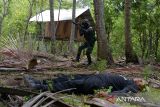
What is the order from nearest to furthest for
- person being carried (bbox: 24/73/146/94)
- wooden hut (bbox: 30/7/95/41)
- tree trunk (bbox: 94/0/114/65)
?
1. person being carried (bbox: 24/73/146/94)
2. tree trunk (bbox: 94/0/114/65)
3. wooden hut (bbox: 30/7/95/41)

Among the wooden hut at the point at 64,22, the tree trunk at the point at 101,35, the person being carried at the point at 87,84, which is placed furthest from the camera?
the wooden hut at the point at 64,22

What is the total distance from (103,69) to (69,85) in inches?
165

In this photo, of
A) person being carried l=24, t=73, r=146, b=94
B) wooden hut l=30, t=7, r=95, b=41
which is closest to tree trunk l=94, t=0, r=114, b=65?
person being carried l=24, t=73, r=146, b=94

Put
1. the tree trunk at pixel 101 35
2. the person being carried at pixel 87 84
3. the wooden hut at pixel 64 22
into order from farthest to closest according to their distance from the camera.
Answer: the wooden hut at pixel 64 22 → the tree trunk at pixel 101 35 → the person being carried at pixel 87 84

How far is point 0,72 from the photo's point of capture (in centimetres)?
1238

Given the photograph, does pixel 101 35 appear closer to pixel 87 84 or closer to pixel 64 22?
pixel 87 84

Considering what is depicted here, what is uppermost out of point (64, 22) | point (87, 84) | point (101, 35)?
point (101, 35)

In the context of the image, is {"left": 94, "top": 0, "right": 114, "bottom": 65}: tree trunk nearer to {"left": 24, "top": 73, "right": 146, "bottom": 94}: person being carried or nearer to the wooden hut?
{"left": 24, "top": 73, "right": 146, "bottom": 94}: person being carried

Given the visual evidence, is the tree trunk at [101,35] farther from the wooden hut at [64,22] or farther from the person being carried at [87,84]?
the wooden hut at [64,22]

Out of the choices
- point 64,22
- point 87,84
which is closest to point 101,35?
point 87,84

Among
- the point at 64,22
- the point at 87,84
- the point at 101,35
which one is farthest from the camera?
the point at 64,22

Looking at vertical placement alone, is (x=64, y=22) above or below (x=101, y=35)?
below

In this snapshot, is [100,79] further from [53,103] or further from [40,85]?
[53,103]

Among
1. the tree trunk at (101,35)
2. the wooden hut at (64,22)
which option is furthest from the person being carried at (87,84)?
the wooden hut at (64,22)
